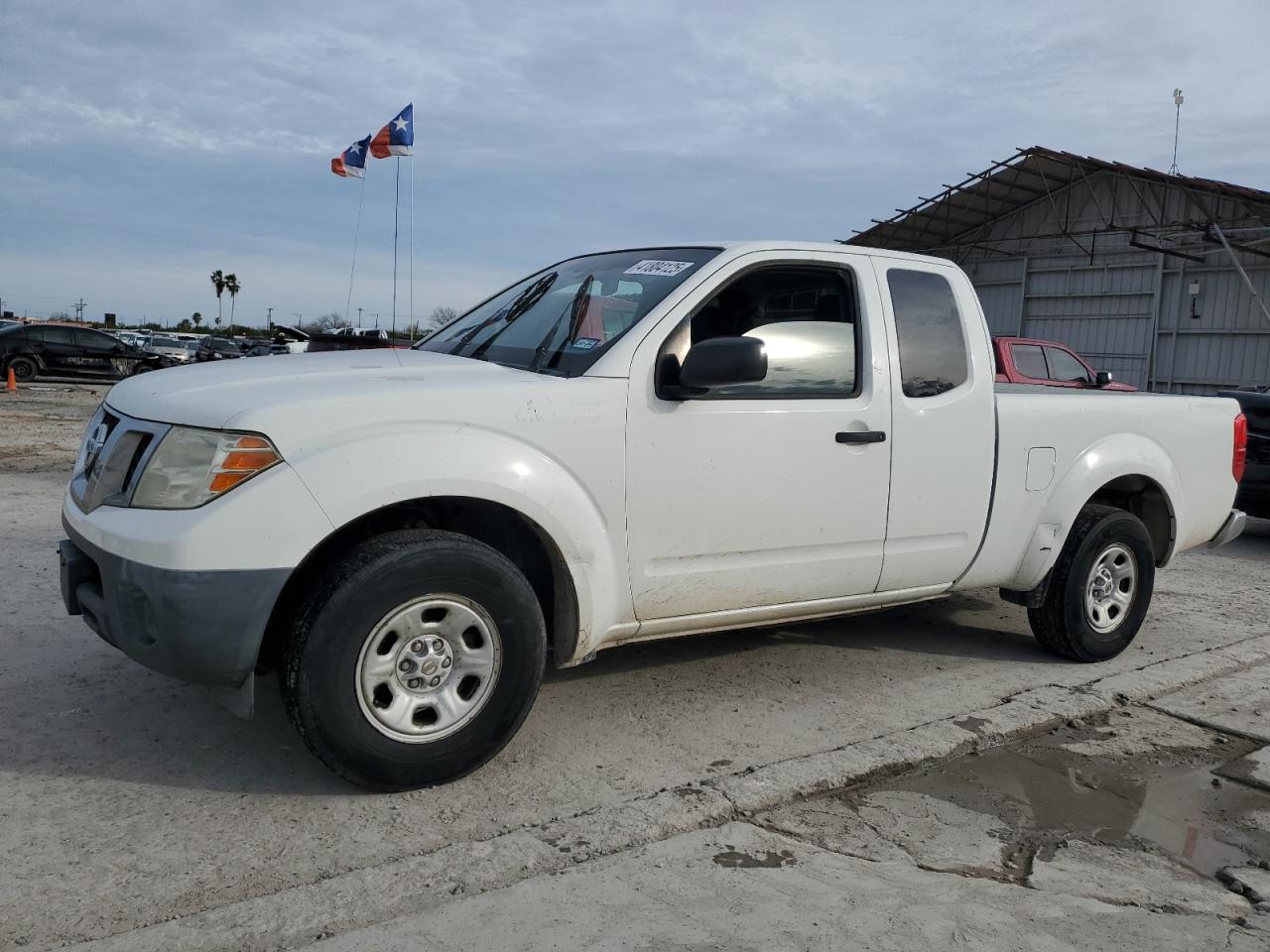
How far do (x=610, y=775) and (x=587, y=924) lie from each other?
944 millimetres

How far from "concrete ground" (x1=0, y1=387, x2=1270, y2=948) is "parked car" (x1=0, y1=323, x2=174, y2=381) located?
74.8 feet

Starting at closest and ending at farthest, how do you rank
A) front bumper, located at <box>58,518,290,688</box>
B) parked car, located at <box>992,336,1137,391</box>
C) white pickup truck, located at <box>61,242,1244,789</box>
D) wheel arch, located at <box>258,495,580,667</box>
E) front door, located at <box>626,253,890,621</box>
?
1. front bumper, located at <box>58,518,290,688</box>
2. white pickup truck, located at <box>61,242,1244,789</box>
3. wheel arch, located at <box>258,495,580,667</box>
4. front door, located at <box>626,253,890,621</box>
5. parked car, located at <box>992,336,1137,391</box>

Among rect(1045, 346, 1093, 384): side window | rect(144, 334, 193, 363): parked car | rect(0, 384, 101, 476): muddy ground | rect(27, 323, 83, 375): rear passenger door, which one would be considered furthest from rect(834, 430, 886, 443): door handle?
rect(144, 334, 193, 363): parked car

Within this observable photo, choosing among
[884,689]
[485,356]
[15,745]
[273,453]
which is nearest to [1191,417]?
[884,689]

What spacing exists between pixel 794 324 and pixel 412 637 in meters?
1.97

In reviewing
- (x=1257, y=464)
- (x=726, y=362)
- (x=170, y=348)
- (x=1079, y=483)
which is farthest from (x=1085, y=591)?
(x=170, y=348)

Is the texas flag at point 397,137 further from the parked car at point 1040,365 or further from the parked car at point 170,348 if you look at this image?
the parked car at point 1040,365

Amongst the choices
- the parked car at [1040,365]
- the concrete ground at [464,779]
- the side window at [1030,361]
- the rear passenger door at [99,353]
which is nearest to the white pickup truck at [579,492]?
the concrete ground at [464,779]

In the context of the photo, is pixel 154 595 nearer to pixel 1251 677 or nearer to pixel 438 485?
pixel 438 485

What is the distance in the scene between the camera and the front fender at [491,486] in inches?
126

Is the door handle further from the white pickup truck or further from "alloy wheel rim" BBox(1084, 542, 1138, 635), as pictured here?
"alloy wheel rim" BBox(1084, 542, 1138, 635)

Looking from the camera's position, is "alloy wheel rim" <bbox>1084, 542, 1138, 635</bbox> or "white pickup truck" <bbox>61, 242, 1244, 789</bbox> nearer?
"white pickup truck" <bbox>61, 242, 1244, 789</bbox>

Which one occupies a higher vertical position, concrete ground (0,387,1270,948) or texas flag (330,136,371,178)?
texas flag (330,136,371,178)

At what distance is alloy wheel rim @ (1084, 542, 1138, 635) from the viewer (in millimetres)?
5148
